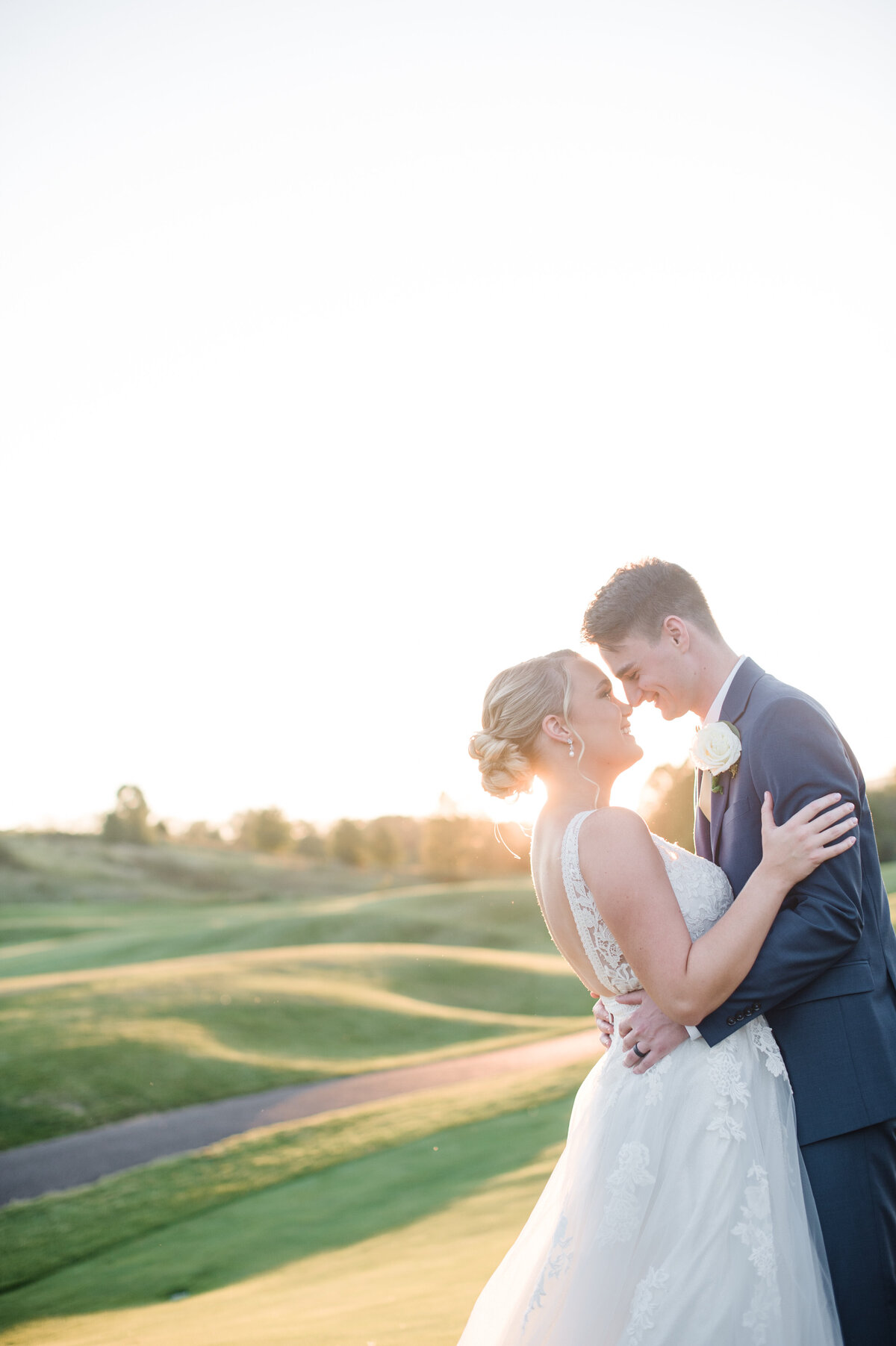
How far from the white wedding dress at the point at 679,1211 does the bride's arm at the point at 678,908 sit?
16 centimetres

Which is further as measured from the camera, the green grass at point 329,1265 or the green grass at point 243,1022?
the green grass at point 243,1022

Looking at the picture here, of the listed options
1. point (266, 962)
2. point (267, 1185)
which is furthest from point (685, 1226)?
point (266, 962)

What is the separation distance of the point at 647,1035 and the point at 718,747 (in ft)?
3.10

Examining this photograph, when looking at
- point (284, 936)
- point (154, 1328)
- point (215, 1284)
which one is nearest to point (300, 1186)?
point (215, 1284)

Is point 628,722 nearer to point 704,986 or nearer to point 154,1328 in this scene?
point 704,986

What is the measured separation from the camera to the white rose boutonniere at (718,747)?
10.9 feet

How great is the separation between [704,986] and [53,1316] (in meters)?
7.57

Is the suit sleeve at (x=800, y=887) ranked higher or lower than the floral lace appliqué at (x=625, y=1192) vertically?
higher

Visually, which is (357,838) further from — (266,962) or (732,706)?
(732,706)

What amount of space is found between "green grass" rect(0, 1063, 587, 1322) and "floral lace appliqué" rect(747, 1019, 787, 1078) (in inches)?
266

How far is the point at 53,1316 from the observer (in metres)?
8.05

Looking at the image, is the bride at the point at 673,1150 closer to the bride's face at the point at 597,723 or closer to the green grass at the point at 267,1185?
the bride's face at the point at 597,723

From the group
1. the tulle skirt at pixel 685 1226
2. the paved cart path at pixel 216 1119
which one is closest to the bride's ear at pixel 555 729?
the tulle skirt at pixel 685 1226

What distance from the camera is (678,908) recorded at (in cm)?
308
